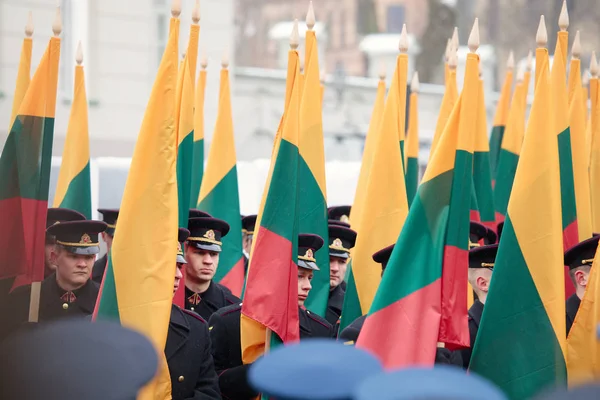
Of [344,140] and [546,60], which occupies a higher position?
[546,60]

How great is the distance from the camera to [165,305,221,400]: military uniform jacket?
4938mm

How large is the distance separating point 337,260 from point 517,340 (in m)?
2.41

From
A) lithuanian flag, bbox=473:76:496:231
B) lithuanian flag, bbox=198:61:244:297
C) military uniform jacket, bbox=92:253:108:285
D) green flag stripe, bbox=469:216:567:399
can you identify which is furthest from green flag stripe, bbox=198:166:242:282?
green flag stripe, bbox=469:216:567:399

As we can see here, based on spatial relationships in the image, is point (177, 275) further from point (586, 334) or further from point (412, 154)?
point (412, 154)

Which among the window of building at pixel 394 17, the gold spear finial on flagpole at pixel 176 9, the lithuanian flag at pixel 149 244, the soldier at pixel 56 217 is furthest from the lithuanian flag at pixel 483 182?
the window of building at pixel 394 17

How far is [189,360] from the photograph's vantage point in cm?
498

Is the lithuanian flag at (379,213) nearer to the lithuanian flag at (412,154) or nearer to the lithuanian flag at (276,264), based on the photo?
the lithuanian flag at (276,264)

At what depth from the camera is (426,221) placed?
186 inches

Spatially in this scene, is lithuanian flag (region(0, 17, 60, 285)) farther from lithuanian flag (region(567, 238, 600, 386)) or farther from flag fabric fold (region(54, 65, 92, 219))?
lithuanian flag (region(567, 238, 600, 386))

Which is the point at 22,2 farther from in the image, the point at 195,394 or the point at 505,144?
the point at 195,394

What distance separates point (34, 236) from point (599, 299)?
2736mm

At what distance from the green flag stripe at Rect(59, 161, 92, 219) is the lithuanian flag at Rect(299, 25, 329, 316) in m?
1.69

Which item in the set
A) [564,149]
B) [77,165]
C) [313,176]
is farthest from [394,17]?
[313,176]

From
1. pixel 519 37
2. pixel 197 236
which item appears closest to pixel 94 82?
pixel 197 236
